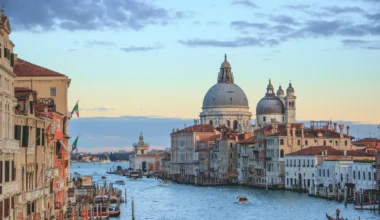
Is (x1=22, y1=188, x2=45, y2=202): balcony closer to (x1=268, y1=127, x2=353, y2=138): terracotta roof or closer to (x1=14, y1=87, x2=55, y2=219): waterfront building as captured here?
(x1=14, y1=87, x2=55, y2=219): waterfront building

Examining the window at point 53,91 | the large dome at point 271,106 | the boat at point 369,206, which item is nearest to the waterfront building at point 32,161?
the window at point 53,91

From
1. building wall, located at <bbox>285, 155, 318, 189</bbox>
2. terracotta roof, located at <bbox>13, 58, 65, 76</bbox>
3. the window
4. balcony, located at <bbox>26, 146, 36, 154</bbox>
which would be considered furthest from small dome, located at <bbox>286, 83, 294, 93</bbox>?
balcony, located at <bbox>26, 146, 36, 154</bbox>

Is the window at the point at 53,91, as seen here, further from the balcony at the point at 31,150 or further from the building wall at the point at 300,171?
the building wall at the point at 300,171

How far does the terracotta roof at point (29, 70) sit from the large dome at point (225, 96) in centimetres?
8423

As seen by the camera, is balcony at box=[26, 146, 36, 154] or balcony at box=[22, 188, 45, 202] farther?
balcony at box=[26, 146, 36, 154]

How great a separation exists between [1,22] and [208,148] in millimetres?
73834

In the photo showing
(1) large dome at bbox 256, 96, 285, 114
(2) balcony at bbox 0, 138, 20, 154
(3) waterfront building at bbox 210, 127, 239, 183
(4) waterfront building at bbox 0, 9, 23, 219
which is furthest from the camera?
(1) large dome at bbox 256, 96, 285, 114

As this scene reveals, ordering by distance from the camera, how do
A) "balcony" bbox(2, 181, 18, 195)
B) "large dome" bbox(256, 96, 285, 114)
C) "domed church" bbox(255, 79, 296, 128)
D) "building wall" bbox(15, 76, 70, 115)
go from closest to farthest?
"balcony" bbox(2, 181, 18, 195), "building wall" bbox(15, 76, 70, 115), "domed church" bbox(255, 79, 296, 128), "large dome" bbox(256, 96, 285, 114)

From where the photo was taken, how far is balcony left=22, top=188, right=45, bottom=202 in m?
19.8

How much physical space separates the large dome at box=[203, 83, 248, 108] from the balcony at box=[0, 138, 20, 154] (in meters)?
93.5

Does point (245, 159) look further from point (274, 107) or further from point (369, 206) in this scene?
point (369, 206)

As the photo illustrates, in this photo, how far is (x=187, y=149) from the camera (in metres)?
98.4

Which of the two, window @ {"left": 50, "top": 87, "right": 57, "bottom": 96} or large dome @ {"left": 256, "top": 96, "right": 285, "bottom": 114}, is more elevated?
large dome @ {"left": 256, "top": 96, "right": 285, "bottom": 114}

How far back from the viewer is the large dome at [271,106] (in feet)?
331
